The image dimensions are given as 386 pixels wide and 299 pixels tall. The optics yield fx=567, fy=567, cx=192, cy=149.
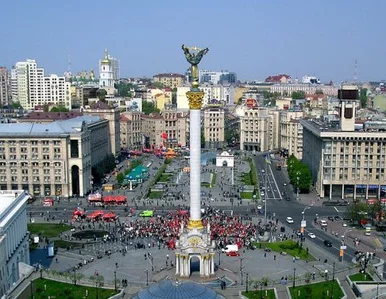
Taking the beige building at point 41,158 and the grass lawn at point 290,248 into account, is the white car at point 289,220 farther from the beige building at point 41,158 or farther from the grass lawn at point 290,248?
the beige building at point 41,158

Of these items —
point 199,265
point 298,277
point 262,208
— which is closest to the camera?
point 298,277

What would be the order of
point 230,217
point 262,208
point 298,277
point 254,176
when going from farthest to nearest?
point 254,176 → point 262,208 → point 230,217 → point 298,277

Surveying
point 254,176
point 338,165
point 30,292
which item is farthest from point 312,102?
point 30,292

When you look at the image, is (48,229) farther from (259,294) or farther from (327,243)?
(327,243)

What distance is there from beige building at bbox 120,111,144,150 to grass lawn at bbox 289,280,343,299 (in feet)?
357

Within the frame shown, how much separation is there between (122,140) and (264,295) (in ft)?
362

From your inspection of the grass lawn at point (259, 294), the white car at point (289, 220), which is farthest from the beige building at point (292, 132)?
the grass lawn at point (259, 294)

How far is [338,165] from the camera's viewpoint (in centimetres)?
9162

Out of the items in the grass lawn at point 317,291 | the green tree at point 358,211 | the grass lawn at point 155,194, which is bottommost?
the grass lawn at point 155,194

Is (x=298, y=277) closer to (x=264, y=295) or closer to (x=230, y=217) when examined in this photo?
(x=264, y=295)

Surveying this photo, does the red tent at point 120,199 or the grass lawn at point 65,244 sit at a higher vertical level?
the red tent at point 120,199

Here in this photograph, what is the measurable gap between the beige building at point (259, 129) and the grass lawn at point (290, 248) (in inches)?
3347

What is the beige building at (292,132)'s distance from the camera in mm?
134250

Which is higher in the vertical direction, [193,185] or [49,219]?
[193,185]
